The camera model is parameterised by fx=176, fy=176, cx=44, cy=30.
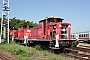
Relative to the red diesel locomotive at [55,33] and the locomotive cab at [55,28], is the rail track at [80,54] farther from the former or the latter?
the locomotive cab at [55,28]

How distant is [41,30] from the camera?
1606cm

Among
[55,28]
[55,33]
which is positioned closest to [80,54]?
[55,33]

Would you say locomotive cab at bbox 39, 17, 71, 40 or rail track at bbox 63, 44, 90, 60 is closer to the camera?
rail track at bbox 63, 44, 90, 60

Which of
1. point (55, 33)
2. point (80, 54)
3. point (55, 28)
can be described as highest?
point (55, 28)

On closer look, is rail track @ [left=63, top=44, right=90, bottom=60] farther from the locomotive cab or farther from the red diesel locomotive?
the locomotive cab

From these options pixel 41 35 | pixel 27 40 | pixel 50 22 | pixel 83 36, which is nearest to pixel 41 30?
pixel 41 35

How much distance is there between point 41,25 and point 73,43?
4.00m

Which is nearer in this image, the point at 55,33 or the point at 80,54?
the point at 80,54

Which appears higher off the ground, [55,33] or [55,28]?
[55,28]

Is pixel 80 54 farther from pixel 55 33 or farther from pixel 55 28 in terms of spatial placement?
pixel 55 28

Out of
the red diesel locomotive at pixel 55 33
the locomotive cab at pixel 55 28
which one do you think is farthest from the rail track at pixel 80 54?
the locomotive cab at pixel 55 28

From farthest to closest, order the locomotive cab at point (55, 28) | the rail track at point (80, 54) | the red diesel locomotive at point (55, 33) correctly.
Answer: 1. the locomotive cab at point (55, 28)
2. the red diesel locomotive at point (55, 33)
3. the rail track at point (80, 54)

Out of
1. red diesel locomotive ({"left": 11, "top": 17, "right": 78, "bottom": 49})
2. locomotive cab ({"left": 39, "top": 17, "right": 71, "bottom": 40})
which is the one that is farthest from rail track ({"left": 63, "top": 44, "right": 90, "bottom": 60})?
locomotive cab ({"left": 39, "top": 17, "right": 71, "bottom": 40})

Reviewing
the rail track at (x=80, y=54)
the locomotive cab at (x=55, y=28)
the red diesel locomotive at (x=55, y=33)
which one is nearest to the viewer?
the rail track at (x=80, y=54)
